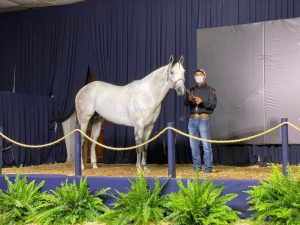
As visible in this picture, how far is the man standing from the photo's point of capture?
568 centimetres

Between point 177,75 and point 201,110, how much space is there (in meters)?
0.59

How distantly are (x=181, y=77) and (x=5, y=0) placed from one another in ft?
18.9

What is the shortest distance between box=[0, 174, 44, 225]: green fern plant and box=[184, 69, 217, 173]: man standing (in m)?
2.13

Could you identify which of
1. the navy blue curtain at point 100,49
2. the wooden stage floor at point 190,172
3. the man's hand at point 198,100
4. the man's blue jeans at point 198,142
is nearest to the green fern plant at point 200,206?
the wooden stage floor at point 190,172

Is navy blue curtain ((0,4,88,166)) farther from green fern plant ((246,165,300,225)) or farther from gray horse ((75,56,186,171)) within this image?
green fern plant ((246,165,300,225))

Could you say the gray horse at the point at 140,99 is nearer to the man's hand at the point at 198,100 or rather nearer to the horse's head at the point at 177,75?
the horse's head at the point at 177,75

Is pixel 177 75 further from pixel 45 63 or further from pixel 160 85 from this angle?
pixel 45 63

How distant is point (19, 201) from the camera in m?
5.00

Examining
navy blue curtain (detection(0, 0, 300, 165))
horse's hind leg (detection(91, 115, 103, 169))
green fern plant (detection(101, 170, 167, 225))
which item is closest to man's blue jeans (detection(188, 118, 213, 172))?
green fern plant (detection(101, 170, 167, 225))

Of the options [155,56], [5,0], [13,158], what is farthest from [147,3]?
[13,158]

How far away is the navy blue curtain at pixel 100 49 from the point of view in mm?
8383

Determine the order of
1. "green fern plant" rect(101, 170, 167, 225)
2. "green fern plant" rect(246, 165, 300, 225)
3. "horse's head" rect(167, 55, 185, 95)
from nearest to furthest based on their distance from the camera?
"green fern plant" rect(246, 165, 300, 225)
"green fern plant" rect(101, 170, 167, 225)
"horse's head" rect(167, 55, 185, 95)

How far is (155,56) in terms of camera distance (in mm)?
8852

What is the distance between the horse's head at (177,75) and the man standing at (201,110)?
0.16 meters
